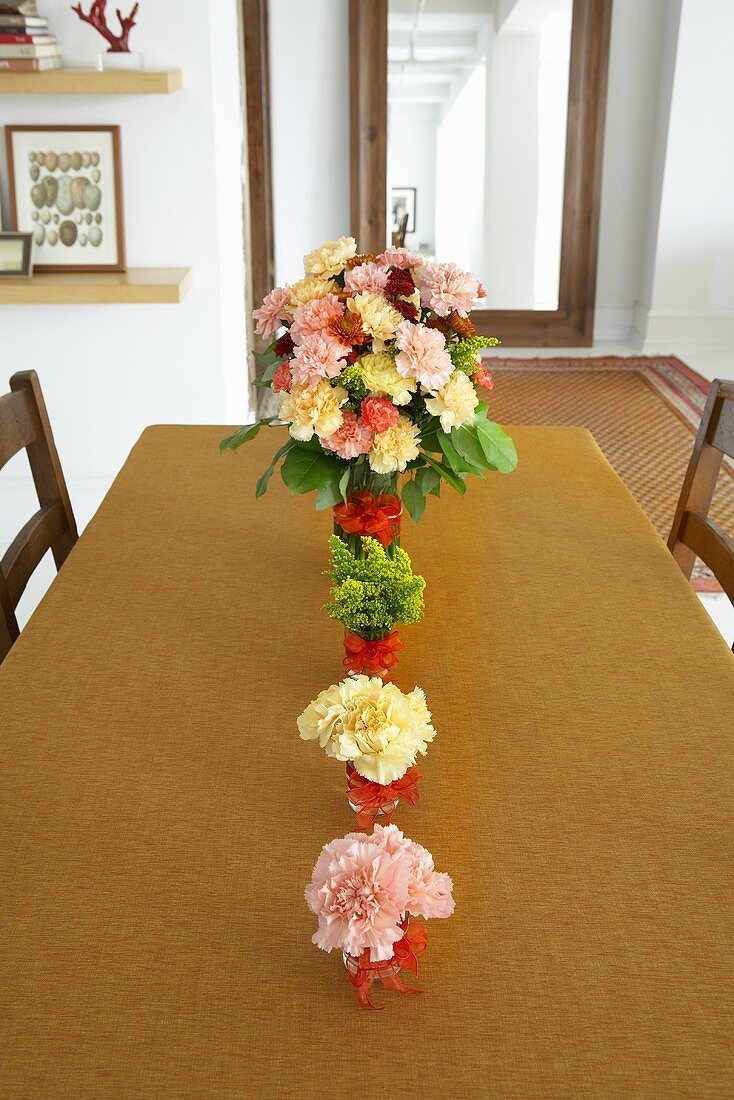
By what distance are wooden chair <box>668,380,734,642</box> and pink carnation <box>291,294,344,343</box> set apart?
706 mm

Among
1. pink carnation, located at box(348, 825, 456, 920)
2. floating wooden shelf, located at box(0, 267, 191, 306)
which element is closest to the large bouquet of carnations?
pink carnation, located at box(348, 825, 456, 920)

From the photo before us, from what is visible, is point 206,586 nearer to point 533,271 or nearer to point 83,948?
point 83,948

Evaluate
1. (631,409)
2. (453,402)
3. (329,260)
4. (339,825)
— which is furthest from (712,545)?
(631,409)

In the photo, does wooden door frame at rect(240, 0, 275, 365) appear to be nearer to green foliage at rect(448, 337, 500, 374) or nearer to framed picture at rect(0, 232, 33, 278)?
framed picture at rect(0, 232, 33, 278)

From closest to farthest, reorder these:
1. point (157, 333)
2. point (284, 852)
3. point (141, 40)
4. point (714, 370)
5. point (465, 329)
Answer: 1. point (284, 852)
2. point (465, 329)
3. point (141, 40)
4. point (157, 333)
5. point (714, 370)

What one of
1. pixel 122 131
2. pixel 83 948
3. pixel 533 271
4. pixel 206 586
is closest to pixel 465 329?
pixel 206 586

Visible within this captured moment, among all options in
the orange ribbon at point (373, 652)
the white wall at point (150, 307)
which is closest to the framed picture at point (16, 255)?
the white wall at point (150, 307)

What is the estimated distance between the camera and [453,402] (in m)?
1.27

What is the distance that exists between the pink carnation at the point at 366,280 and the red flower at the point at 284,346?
103 millimetres

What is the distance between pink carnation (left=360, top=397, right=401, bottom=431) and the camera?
1249 millimetres

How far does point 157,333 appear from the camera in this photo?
3.43m

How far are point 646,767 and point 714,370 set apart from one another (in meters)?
4.77

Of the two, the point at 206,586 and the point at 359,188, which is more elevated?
the point at 359,188

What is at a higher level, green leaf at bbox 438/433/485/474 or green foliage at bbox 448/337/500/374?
green foliage at bbox 448/337/500/374
